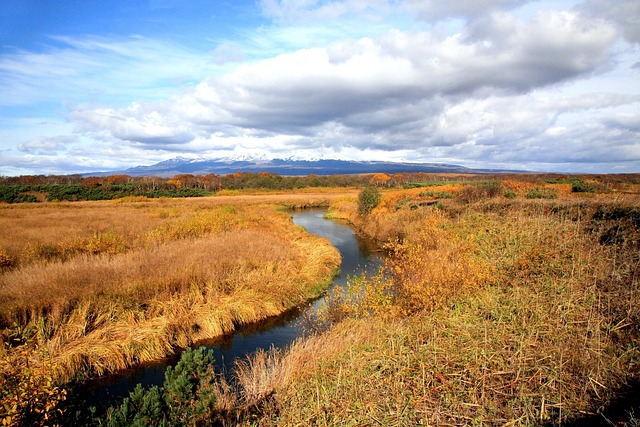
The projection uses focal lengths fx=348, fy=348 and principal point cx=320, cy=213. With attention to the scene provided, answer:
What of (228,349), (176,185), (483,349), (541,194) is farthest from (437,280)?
(176,185)

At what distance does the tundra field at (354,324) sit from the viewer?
5.75 m

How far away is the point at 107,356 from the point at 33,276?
5.53 m

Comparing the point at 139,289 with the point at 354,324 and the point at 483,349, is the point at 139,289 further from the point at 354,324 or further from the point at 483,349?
the point at 483,349

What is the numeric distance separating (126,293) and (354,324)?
8.84 m

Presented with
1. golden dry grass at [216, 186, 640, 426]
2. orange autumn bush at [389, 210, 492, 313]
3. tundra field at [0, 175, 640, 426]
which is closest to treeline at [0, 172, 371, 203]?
tundra field at [0, 175, 640, 426]

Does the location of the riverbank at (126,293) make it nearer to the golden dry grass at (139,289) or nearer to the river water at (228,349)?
the golden dry grass at (139,289)

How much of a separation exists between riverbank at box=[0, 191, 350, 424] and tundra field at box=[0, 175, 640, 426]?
0.06 m

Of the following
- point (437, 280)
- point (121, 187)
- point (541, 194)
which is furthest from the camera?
point (121, 187)

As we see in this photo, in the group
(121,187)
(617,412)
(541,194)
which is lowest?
(617,412)

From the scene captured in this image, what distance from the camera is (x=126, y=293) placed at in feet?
43.5

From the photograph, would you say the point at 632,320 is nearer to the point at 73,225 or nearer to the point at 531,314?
the point at 531,314

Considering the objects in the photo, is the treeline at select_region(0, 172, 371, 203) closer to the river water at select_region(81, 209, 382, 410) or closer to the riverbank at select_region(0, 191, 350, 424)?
the riverbank at select_region(0, 191, 350, 424)

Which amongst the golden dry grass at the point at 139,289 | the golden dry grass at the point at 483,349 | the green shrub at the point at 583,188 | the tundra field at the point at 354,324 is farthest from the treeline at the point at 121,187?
the green shrub at the point at 583,188

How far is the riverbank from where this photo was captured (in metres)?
10.1
